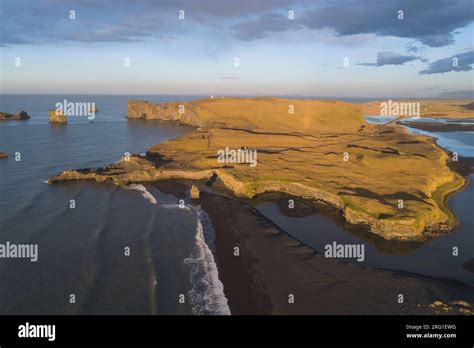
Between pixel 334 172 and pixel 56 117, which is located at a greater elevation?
pixel 56 117

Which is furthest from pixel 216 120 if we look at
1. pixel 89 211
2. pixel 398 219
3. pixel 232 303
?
pixel 232 303

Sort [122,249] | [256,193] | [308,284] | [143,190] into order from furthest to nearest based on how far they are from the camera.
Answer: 1. [143,190]
2. [256,193]
3. [122,249]
4. [308,284]

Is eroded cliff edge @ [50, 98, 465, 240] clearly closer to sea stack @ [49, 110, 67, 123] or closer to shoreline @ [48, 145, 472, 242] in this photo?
shoreline @ [48, 145, 472, 242]

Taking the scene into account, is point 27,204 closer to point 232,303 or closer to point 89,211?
point 89,211

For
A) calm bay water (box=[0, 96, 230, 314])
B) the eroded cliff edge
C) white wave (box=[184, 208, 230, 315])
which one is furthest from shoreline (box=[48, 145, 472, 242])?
white wave (box=[184, 208, 230, 315])

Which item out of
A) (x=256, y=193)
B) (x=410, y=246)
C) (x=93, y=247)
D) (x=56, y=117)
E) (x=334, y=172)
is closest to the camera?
(x=93, y=247)

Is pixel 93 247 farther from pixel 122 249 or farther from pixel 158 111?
pixel 158 111

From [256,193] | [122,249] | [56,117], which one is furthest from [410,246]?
[56,117]

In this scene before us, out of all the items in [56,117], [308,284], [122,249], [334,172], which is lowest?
[308,284]

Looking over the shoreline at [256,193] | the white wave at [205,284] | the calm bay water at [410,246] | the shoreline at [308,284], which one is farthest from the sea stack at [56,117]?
the shoreline at [308,284]
